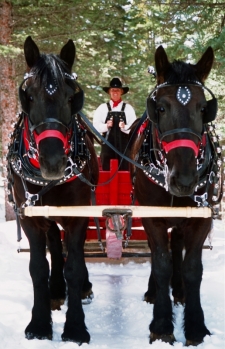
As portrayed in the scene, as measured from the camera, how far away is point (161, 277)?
13.4 ft

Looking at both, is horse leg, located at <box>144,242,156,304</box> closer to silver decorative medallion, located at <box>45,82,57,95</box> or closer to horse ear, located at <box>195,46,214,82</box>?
horse ear, located at <box>195,46,214,82</box>

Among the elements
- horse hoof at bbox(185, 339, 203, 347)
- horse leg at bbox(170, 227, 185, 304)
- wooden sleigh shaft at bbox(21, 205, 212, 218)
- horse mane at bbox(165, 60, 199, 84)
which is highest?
horse mane at bbox(165, 60, 199, 84)

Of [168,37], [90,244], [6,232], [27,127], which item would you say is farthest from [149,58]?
[27,127]

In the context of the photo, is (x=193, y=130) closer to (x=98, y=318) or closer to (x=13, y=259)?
(x=98, y=318)

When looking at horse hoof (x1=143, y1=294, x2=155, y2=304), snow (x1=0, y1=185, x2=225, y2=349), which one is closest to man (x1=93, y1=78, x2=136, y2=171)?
snow (x1=0, y1=185, x2=225, y2=349)

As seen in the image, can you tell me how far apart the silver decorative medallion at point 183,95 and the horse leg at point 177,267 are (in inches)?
83.8

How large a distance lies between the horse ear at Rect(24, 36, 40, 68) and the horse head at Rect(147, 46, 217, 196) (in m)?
1.15

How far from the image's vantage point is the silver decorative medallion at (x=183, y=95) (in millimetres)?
3480

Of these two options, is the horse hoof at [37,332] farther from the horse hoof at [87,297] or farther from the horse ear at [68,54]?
the horse ear at [68,54]

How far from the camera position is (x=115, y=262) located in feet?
23.2

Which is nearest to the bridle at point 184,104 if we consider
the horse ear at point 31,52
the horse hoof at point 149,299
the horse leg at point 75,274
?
the horse ear at point 31,52

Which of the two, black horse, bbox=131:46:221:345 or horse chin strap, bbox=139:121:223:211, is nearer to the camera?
black horse, bbox=131:46:221:345

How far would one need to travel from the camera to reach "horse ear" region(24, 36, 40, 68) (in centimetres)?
389

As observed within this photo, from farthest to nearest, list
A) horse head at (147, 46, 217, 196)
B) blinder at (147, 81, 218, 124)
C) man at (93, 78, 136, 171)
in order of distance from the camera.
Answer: man at (93, 78, 136, 171) < blinder at (147, 81, 218, 124) < horse head at (147, 46, 217, 196)
